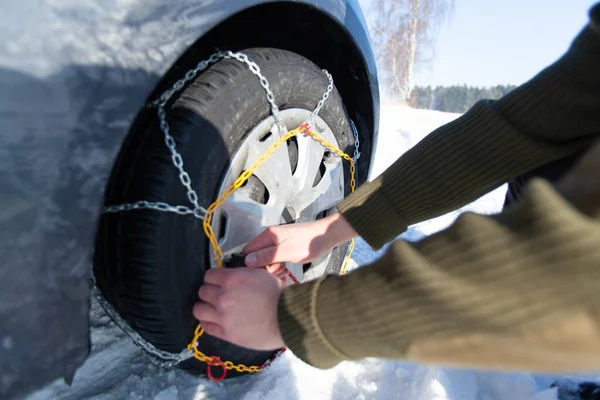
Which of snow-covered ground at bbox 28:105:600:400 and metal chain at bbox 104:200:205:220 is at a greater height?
metal chain at bbox 104:200:205:220

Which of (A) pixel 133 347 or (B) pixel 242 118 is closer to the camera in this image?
(B) pixel 242 118

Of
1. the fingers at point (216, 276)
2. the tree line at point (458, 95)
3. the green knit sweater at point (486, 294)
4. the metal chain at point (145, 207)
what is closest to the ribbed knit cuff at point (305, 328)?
the green knit sweater at point (486, 294)

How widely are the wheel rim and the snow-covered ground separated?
13.9 inches

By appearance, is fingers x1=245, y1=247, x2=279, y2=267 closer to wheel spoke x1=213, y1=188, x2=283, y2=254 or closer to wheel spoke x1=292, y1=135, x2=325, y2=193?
wheel spoke x1=213, y1=188, x2=283, y2=254

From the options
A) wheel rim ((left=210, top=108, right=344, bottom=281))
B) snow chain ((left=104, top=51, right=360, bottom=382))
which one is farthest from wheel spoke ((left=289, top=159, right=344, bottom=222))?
snow chain ((left=104, top=51, right=360, bottom=382))

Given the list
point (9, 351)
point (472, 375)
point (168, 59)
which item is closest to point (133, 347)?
point (9, 351)

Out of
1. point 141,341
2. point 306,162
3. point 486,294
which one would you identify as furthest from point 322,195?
point 486,294

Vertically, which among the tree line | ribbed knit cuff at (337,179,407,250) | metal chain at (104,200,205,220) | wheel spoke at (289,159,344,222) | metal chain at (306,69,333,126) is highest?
metal chain at (306,69,333,126)

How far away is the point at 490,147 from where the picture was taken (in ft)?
4.13

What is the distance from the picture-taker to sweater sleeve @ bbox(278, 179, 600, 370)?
1.90ft

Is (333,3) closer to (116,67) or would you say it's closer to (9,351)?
(116,67)

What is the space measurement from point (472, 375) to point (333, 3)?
1353 mm

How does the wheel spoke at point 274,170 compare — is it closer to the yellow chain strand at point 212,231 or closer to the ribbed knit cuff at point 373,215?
the yellow chain strand at point 212,231

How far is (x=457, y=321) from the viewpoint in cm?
65
